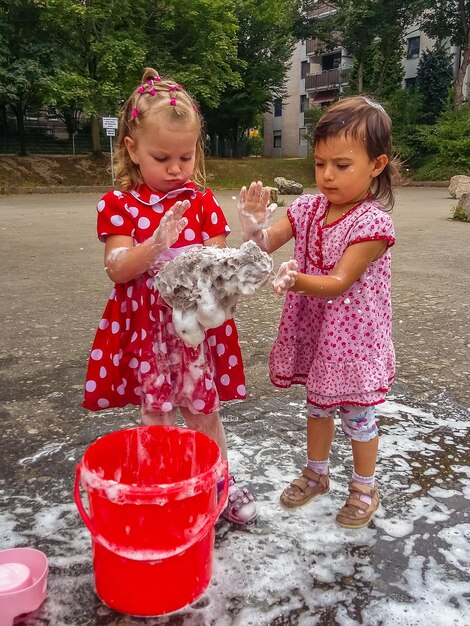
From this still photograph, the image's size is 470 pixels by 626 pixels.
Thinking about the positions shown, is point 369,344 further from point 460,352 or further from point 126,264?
point 460,352

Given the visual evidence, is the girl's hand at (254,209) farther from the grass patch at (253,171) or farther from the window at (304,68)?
the window at (304,68)

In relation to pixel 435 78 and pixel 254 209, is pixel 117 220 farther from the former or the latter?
pixel 435 78

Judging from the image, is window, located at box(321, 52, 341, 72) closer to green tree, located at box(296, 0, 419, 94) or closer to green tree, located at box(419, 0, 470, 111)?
green tree, located at box(296, 0, 419, 94)

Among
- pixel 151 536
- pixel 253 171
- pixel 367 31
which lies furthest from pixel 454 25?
pixel 151 536

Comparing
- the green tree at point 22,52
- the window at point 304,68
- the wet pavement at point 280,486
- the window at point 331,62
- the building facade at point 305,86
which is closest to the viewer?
the wet pavement at point 280,486

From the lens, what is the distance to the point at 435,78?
26781 millimetres

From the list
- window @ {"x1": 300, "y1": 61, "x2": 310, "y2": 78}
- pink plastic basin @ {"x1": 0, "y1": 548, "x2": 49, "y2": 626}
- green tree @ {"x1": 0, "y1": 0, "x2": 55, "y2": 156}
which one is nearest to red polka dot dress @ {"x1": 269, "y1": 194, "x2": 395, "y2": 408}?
pink plastic basin @ {"x1": 0, "y1": 548, "x2": 49, "y2": 626}

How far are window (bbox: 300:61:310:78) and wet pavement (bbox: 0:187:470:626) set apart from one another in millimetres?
34818

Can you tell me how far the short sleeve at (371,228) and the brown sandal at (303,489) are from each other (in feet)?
2.58

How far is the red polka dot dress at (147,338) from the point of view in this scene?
5.65 feet

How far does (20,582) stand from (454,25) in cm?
2874

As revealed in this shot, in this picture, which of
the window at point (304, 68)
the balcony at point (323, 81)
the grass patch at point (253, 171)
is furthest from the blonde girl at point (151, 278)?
the window at point (304, 68)

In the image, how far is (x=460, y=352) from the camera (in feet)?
10.8

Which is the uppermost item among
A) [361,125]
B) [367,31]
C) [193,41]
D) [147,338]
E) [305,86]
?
[367,31]
